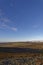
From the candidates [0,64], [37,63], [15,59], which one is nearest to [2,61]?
[0,64]

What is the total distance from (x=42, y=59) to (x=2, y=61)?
184 centimetres

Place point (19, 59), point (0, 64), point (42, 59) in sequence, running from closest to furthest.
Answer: point (0, 64)
point (19, 59)
point (42, 59)

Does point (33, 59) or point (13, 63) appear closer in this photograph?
point (13, 63)

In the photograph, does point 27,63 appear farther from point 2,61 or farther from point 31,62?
point 2,61

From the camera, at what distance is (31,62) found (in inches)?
248

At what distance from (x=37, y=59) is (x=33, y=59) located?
0.22 m

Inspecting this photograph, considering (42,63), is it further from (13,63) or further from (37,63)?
(13,63)

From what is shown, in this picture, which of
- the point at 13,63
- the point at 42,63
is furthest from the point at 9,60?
the point at 42,63

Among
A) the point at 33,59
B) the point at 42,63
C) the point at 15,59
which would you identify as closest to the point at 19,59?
the point at 15,59

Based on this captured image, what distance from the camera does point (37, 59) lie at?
657 cm

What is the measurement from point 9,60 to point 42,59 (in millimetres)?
1566

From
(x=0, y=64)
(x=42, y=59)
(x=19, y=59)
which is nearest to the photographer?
(x=0, y=64)

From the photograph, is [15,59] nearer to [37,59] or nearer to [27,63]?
[27,63]

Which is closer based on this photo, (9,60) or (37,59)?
(9,60)
